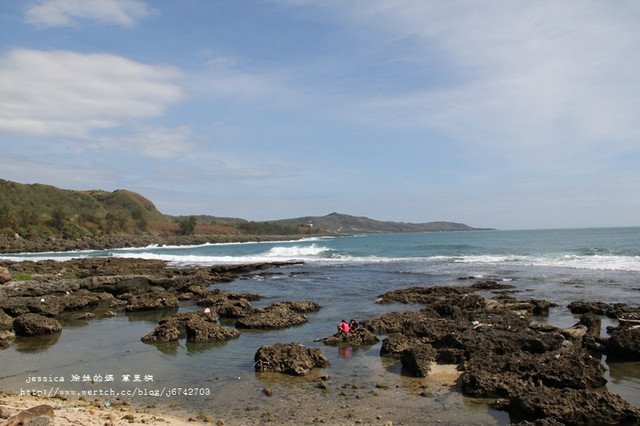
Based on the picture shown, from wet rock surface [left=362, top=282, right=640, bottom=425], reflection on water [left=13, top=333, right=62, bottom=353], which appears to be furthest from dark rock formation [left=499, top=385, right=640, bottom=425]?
reflection on water [left=13, top=333, right=62, bottom=353]

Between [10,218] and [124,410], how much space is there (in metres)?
108

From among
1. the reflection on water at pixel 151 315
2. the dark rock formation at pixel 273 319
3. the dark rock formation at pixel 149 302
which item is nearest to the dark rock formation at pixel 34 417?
the dark rock formation at pixel 273 319

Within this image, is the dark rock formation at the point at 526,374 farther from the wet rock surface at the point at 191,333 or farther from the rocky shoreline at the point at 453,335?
the wet rock surface at the point at 191,333

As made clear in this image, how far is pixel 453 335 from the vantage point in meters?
13.9

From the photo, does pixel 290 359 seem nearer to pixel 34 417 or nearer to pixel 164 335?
pixel 164 335

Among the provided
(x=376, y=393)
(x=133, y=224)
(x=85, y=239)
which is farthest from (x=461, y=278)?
(x=133, y=224)

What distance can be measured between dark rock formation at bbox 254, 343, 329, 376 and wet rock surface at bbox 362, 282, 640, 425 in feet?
7.68

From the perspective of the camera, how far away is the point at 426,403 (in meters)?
9.58

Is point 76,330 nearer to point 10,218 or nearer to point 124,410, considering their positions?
point 124,410

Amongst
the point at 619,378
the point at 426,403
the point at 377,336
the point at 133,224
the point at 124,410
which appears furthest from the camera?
the point at 133,224

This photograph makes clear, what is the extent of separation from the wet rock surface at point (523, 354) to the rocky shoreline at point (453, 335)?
0.09 ft

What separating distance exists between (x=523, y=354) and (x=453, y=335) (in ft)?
7.07

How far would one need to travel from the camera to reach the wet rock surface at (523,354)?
340 inches

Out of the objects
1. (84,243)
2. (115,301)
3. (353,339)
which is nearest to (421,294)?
(353,339)
